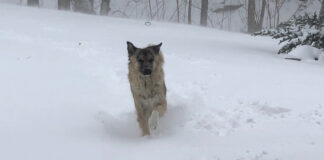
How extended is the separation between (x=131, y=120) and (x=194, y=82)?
1.58m

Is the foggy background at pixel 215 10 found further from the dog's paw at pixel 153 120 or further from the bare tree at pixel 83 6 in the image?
the dog's paw at pixel 153 120

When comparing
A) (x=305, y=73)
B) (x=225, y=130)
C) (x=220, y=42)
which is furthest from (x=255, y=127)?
(x=220, y=42)

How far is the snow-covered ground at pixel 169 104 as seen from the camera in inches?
197

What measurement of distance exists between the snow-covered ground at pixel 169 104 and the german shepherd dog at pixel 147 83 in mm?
271

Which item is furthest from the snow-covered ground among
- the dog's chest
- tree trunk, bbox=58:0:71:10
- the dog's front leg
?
tree trunk, bbox=58:0:71:10

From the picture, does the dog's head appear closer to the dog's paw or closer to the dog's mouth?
the dog's mouth

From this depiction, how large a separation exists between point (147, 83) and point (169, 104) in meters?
1.35

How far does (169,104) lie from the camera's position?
7473 millimetres

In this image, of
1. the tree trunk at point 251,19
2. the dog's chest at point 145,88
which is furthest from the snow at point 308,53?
the tree trunk at point 251,19

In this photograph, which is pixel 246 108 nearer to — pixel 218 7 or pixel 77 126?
pixel 77 126

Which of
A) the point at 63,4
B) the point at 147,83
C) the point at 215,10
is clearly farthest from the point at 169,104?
the point at 215,10

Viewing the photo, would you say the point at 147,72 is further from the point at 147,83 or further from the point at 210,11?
the point at 210,11

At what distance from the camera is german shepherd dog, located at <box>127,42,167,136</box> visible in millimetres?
6082

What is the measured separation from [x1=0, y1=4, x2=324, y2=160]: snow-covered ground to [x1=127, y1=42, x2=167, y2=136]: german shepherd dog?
27cm
